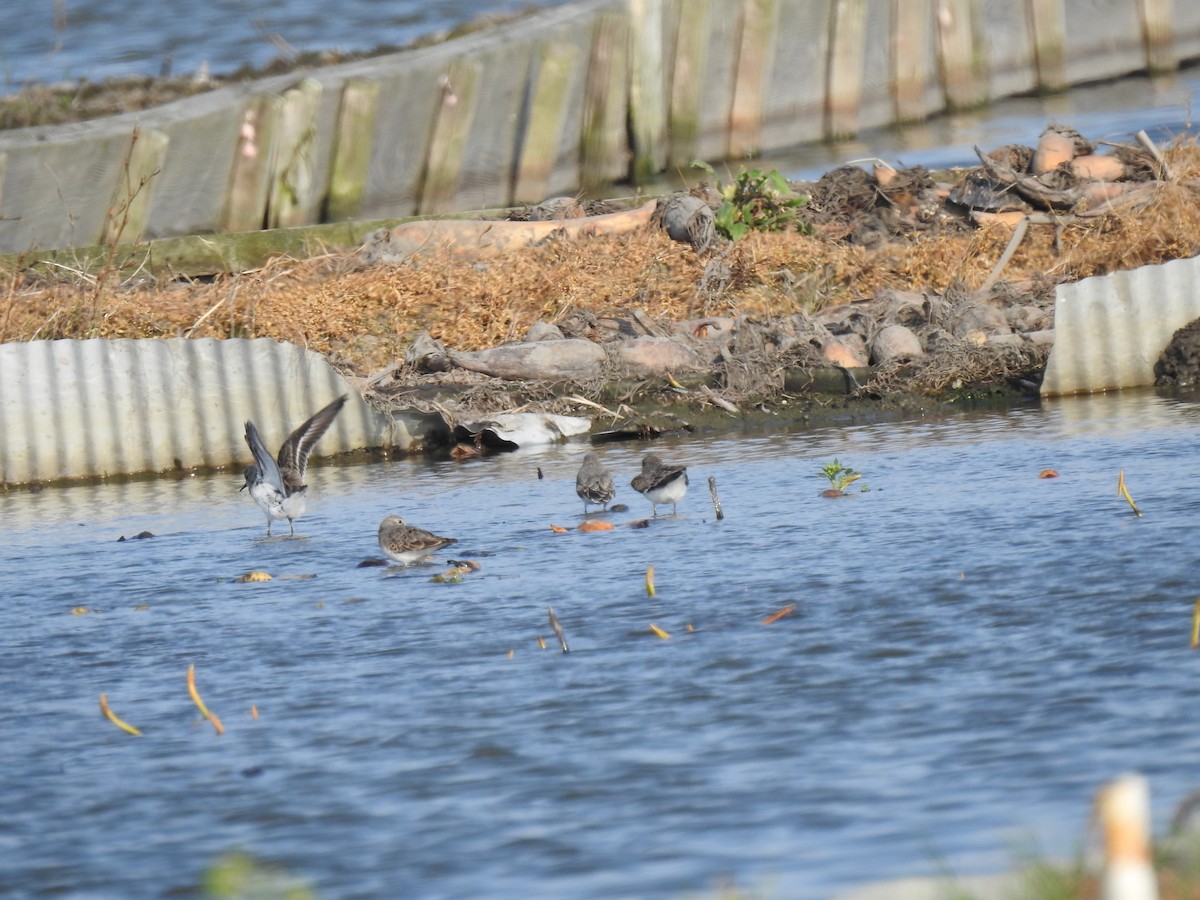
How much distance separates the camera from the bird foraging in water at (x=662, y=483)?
1009 cm

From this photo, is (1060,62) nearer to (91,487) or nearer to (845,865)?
(91,487)

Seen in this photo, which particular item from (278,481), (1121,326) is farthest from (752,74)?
(278,481)

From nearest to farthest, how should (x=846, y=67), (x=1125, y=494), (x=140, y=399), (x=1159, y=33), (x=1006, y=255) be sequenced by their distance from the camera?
(x=1125, y=494) < (x=140, y=399) < (x=1006, y=255) < (x=846, y=67) < (x=1159, y=33)

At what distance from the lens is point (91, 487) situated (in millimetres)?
13680


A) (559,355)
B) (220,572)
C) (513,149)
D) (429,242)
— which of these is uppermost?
(513,149)

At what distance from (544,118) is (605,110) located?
124cm

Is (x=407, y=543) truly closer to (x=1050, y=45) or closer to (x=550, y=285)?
(x=550, y=285)

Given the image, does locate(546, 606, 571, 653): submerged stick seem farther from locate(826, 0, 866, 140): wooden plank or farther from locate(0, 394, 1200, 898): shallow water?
locate(826, 0, 866, 140): wooden plank

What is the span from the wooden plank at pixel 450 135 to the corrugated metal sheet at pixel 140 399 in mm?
8997

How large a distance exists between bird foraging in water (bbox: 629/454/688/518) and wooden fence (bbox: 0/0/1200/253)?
7568 millimetres

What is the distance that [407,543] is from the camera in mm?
9203

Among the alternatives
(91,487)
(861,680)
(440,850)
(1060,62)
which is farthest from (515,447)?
(1060,62)

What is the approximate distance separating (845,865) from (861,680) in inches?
74.7

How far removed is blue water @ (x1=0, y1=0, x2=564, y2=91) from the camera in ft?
102
